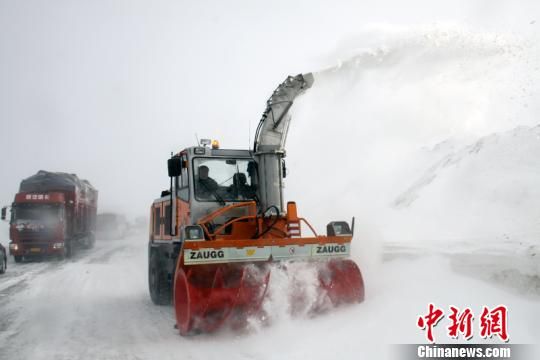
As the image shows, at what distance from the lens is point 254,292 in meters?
6.19

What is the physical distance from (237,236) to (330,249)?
4.46ft

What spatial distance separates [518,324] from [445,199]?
12328 millimetres

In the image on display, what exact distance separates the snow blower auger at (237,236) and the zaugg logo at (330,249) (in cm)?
1

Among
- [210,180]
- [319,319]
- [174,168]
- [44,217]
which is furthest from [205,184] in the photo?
[44,217]

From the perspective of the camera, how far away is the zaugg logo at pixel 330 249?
6743 millimetres

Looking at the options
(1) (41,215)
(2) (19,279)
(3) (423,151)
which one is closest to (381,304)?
(2) (19,279)

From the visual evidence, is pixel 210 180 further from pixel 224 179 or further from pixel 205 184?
pixel 224 179

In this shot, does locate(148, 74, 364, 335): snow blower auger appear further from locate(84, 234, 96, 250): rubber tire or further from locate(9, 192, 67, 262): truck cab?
locate(84, 234, 96, 250): rubber tire

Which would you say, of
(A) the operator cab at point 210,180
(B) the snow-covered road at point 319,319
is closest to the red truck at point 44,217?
(B) the snow-covered road at point 319,319

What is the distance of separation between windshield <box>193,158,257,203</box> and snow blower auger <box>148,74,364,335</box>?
0.05 feet

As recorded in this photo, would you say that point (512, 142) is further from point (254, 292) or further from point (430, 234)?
point (254, 292)

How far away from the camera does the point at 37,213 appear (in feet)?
67.1

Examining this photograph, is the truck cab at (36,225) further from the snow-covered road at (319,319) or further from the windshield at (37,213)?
the snow-covered road at (319,319)

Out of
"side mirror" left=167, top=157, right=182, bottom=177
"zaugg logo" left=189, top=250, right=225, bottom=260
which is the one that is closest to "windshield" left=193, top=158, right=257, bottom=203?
"side mirror" left=167, top=157, right=182, bottom=177
